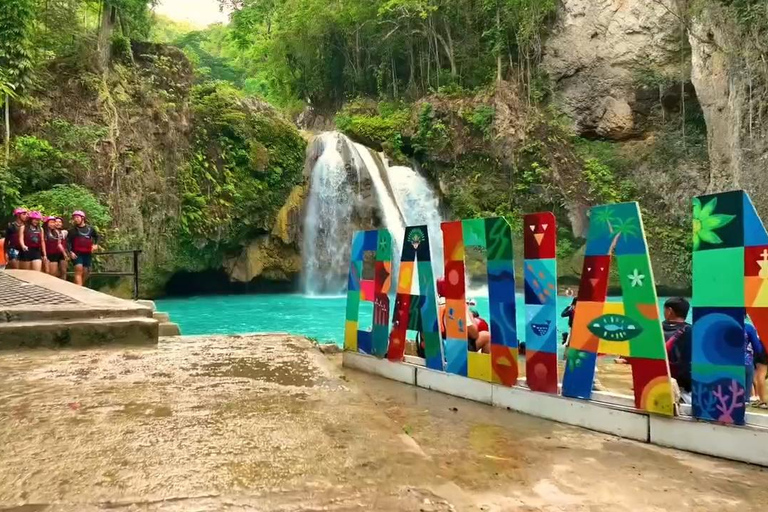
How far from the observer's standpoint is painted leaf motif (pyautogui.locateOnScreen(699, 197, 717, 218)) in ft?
9.66

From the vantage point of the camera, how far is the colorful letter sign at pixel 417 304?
4.30 m

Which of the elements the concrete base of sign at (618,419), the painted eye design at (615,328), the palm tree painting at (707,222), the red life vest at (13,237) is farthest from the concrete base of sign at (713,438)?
the red life vest at (13,237)

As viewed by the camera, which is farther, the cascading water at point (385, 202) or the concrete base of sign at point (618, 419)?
the cascading water at point (385, 202)

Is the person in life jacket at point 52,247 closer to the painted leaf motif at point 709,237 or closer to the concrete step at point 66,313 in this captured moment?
the concrete step at point 66,313

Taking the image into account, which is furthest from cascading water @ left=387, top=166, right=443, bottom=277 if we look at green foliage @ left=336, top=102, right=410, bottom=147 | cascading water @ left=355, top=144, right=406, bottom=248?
green foliage @ left=336, top=102, right=410, bottom=147

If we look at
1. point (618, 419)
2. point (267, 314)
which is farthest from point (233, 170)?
point (618, 419)

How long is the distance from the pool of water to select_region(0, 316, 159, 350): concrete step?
122 inches

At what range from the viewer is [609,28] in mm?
20828

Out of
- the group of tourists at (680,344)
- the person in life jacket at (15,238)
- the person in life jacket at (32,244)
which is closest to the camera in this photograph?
the group of tourists at (680,344)

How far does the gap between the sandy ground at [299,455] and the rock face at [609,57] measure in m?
19.4

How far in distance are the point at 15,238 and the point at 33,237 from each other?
277 mm

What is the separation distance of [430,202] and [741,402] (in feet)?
54.9

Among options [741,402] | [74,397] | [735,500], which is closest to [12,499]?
[74,397]

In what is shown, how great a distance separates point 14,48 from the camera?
13297 mm
